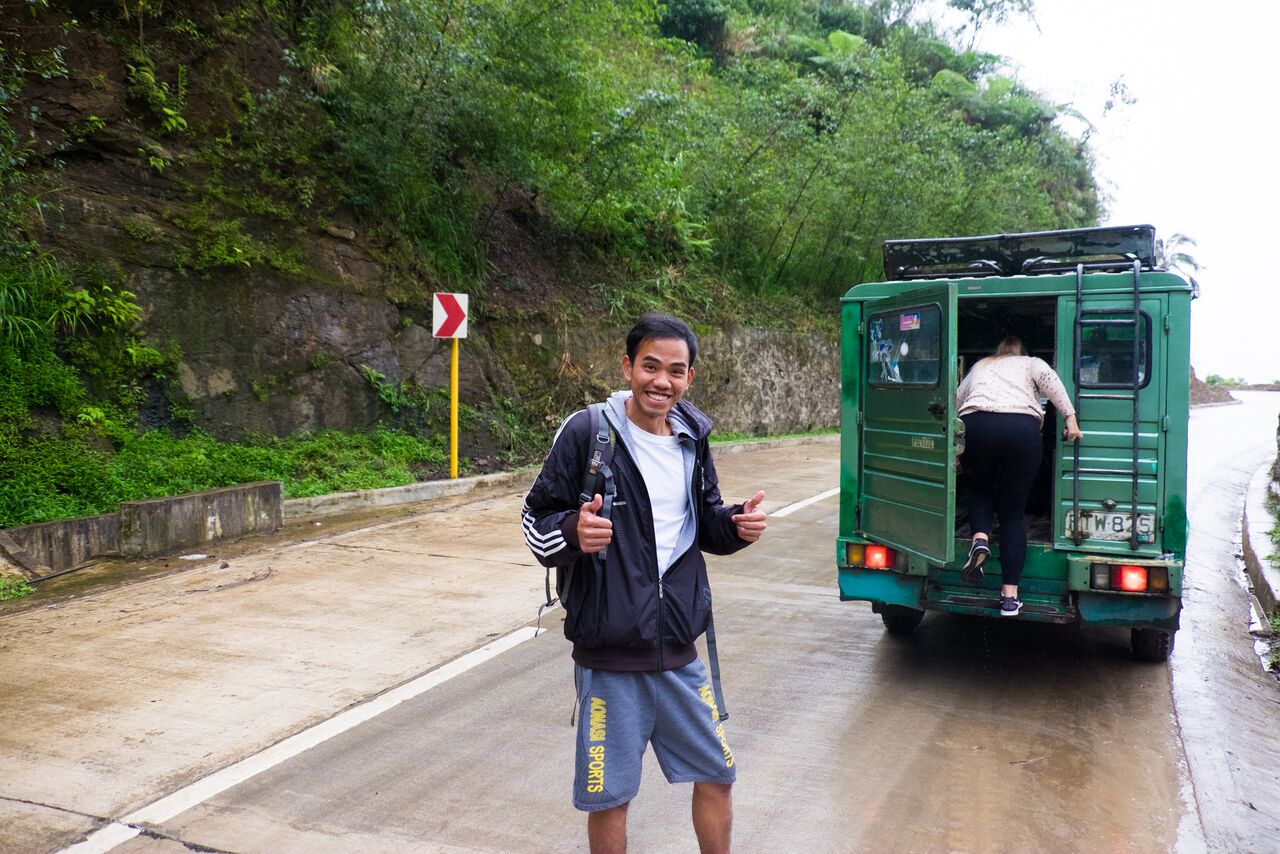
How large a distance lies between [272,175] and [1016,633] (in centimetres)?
1105

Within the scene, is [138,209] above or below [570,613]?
above

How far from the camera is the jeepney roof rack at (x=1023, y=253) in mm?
6117

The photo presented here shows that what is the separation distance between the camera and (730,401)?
75.1 feet

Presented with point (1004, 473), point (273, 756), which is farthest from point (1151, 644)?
point (273, 756)

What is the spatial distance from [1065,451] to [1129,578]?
0.77 metres

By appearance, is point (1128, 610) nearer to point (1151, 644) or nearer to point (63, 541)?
point (1151, 644)

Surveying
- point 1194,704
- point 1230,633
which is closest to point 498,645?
point 1194,704

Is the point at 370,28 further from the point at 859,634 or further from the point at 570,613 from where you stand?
the point at 570,613

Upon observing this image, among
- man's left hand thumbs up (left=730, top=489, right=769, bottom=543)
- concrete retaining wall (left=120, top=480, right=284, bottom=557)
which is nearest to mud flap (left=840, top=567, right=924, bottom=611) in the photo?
man's left hand thumbs up (left=730, top=489, right=769, bottom=543)

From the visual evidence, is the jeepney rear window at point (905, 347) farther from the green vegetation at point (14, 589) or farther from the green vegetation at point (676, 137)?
the green vegetation at point (676, 137)

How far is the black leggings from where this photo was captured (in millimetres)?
5531

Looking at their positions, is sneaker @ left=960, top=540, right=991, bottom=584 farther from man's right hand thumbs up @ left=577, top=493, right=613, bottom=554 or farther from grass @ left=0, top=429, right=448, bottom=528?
grass @ left=0, top=429, right=448, bottom=528

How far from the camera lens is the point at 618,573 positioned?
9.29 feet

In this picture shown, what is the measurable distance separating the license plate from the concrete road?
2.92ft
